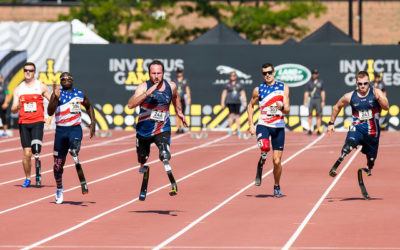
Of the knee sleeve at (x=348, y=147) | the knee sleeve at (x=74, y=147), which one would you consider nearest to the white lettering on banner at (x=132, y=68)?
the knee sleeve at (x=348, y=147)

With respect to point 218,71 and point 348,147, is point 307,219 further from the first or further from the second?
point 218,71

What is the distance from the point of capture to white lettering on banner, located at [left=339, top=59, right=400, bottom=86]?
34281 mm

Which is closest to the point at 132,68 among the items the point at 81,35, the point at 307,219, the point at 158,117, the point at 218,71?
the point at 218,71

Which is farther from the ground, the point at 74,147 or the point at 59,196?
the point at 74,147

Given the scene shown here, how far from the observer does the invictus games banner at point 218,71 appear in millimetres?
34375

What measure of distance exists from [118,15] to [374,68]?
2868cm

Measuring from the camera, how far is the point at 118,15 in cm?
6069

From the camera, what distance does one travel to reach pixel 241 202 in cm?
1511

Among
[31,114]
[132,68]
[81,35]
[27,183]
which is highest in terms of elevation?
[81,35]

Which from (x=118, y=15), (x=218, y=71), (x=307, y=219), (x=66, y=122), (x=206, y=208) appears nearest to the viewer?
(x=307, y=219)

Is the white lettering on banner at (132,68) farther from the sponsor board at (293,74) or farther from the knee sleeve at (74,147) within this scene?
the knee sleeve at (74,147)

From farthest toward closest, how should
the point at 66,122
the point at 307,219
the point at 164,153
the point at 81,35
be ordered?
the point at 81,35, the point at 66,122, the point at 164,153, the point at 307,219

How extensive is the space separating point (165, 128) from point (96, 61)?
21474 mm

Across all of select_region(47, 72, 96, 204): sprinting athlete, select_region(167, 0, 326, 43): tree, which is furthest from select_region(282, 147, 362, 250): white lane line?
select_region(167, 0, 326, 43): tree
